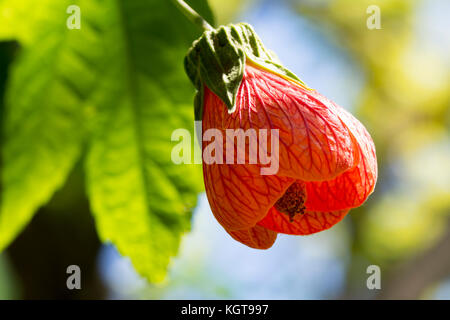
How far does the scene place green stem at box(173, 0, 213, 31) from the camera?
84cm

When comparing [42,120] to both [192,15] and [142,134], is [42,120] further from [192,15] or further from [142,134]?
[192,15]

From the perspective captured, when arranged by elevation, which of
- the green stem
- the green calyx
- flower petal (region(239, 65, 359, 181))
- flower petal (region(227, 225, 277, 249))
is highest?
the green stem

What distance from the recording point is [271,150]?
2.34 feet

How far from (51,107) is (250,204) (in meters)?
0.42

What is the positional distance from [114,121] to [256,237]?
1.07 feet

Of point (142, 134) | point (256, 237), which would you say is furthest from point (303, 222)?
point (142, 134)

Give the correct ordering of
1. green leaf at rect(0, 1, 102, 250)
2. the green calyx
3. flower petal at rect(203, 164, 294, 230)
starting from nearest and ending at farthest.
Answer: flower petal at rect(203, 164, 294, 230), the green calyx, green leaf at rect(0, 1, 102, 250)

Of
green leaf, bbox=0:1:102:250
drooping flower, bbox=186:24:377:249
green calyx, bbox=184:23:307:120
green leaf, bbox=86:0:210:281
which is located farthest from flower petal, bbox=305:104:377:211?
green leaf, bbox=0:1:102:250

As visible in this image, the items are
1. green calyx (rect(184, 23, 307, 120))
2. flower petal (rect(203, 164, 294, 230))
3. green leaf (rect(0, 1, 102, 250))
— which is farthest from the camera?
green leaf (rect(0, 1, 102, 250))

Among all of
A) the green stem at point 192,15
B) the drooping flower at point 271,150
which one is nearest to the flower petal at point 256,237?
the drooping flower at point 271,150

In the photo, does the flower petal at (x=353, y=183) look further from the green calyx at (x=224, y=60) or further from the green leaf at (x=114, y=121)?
the green leaf at (x=114, y=121)

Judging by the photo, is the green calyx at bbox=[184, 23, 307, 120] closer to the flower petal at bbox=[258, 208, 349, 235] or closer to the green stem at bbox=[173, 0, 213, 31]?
the green stem at bbox=[173, 0, 213, 31]

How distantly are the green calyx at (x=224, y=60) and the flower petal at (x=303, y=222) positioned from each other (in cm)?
18
